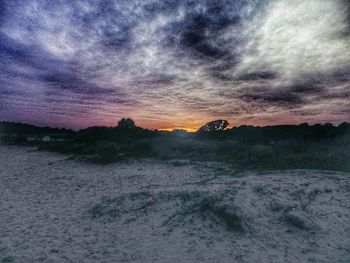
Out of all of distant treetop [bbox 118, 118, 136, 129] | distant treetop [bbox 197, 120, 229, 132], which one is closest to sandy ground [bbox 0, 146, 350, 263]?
distant treetop [bbox 197, 120, 229, 132]

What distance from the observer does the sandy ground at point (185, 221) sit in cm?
868

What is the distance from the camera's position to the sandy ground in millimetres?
8680

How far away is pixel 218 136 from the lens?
37625 millimetres

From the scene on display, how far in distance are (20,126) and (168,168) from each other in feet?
247

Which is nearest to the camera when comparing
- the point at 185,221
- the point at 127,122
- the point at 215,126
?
the point at 185,221

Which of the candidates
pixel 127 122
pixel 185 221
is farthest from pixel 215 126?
pixel 185 221

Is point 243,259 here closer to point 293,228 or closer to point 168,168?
point 293,228

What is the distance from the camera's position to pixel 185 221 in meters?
10.7

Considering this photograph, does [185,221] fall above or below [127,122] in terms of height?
below

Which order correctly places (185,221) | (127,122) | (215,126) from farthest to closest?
(127,122) → (215,126) → (185,221)

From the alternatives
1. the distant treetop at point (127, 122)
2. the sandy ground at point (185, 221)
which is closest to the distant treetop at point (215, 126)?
the distant treetop at point (127, 122)

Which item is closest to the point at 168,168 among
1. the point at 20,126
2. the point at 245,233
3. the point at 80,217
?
the point at 80,217

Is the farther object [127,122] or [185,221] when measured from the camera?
[127,122]

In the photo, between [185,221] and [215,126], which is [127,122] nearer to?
[215,126]
